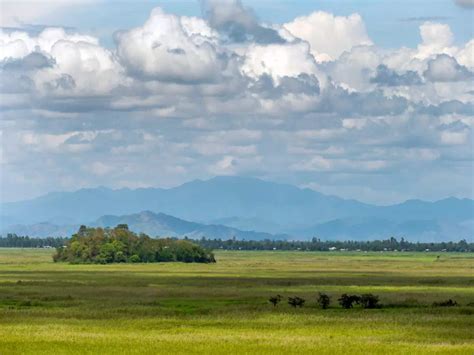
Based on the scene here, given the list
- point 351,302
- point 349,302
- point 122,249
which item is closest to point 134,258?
point 122,249

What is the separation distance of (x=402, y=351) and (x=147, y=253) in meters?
146

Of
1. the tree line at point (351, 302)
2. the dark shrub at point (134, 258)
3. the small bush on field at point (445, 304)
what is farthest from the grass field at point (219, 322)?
the dark shrub at point (134, 258)

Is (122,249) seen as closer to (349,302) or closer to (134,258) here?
(134,258)

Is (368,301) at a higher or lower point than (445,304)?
higher

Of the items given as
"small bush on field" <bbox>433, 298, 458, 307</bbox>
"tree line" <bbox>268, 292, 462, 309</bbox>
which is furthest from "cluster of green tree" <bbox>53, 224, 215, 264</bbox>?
"small bush on field" <bbox>433, 298, 458, 307</bbox>

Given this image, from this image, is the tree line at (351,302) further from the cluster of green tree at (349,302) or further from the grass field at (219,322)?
the grass field at (219,322)

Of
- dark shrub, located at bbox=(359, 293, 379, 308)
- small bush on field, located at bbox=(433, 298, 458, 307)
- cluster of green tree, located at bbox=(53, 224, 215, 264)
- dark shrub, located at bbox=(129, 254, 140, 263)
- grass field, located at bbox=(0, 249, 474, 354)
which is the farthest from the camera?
dark shrub, located at bbox=(129, 254, 140, 263)

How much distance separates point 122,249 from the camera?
7554 inches

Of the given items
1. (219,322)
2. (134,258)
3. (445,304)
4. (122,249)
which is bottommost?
(219,322)

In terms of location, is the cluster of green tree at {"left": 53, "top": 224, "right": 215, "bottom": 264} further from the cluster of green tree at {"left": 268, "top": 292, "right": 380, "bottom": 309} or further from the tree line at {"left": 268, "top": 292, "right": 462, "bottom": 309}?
the cluster of green tree at {"left": 268, "top": 292, "right": 380, "bottom": 309}

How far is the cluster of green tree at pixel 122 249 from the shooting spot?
18750 cm

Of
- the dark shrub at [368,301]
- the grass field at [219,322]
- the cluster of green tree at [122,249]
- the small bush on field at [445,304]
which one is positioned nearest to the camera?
the grass field at [219,322]

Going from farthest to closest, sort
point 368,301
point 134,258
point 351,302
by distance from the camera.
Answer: point 134,258 → point 368,301 → point 351,302

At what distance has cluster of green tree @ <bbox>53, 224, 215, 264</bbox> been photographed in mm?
187500
